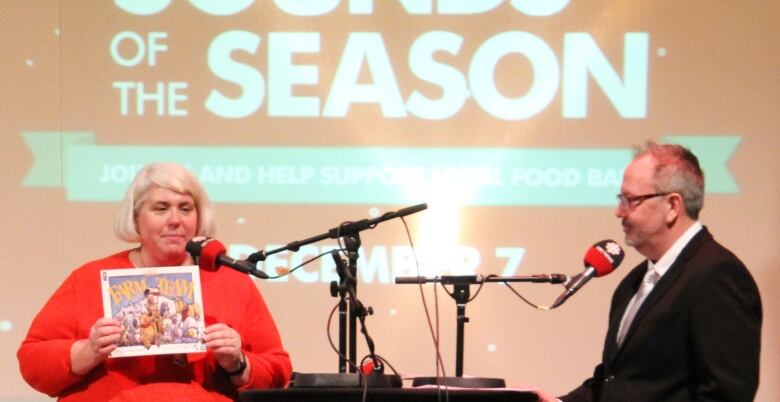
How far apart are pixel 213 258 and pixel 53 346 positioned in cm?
63

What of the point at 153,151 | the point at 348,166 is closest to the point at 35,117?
the point at 153,151

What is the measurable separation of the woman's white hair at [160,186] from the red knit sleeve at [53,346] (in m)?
0.25

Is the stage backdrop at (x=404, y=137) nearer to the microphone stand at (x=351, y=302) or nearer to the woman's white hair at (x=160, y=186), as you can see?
the woman's white hair at (x=160, y=186)

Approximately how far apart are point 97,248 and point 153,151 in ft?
1.72

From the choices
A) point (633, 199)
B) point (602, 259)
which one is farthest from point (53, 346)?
point (633, 199)

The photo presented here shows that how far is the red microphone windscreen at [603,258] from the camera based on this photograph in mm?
3234

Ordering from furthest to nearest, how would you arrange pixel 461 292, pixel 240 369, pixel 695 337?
pixel 461 292 < pixel 240 369 < pixel 695 337

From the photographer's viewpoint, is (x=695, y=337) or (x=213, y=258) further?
(x=213, y=258)

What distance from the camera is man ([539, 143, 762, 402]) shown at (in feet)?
9.91

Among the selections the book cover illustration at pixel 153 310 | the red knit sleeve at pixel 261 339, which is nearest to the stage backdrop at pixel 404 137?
the red knit sleeve at pixel 261 339

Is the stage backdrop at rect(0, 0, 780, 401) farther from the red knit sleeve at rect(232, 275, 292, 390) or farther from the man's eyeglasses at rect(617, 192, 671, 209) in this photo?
the man's eyeglasses at rect(617, 192, 671, 209)

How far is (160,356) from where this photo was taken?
11.3 feet

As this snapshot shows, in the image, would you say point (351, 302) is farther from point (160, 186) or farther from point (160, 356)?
point (160, 186)

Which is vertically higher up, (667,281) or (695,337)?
(667,281)
